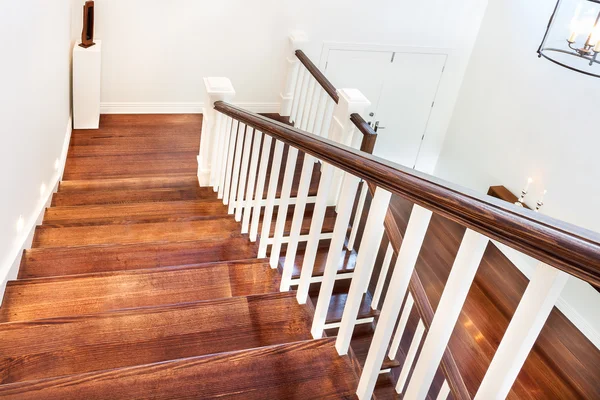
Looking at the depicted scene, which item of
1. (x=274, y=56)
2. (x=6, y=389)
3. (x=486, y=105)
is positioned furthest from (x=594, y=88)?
(x=6, y=389)

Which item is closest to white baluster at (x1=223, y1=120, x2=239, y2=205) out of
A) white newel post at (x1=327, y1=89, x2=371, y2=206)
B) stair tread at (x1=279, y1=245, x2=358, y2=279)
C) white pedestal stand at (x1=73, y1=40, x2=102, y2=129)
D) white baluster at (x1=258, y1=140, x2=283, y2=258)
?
stair tread at (x1=279, y1=245, x2=358, y2=279)

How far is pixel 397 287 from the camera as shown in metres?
1.41

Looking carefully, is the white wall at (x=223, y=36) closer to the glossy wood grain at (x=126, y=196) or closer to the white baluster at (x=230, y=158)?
the glossy wood grain at (x=126, y=196)

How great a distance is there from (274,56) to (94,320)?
4.10m

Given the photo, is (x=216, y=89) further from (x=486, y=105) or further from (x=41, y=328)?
(x=486, y=105)

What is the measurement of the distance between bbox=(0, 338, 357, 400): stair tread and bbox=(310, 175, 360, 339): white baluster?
146mm

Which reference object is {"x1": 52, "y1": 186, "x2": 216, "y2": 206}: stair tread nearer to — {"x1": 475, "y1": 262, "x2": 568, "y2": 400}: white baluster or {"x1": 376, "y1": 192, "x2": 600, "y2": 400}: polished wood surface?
{"x1": 376, "y1": 192, "x2": 600, "y2": 400}: polished wood surface

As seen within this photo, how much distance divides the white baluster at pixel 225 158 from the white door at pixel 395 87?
A: 2.47 metres

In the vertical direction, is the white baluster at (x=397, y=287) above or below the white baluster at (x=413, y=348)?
above

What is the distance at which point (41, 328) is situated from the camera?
2.05 m

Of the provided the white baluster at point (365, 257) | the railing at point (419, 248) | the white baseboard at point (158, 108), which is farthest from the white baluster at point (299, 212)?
the white baseboard at point (158, 108)

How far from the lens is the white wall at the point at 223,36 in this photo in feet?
17.0

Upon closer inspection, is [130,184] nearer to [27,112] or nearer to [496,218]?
[27,112]

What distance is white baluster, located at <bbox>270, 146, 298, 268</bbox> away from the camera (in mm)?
2201
